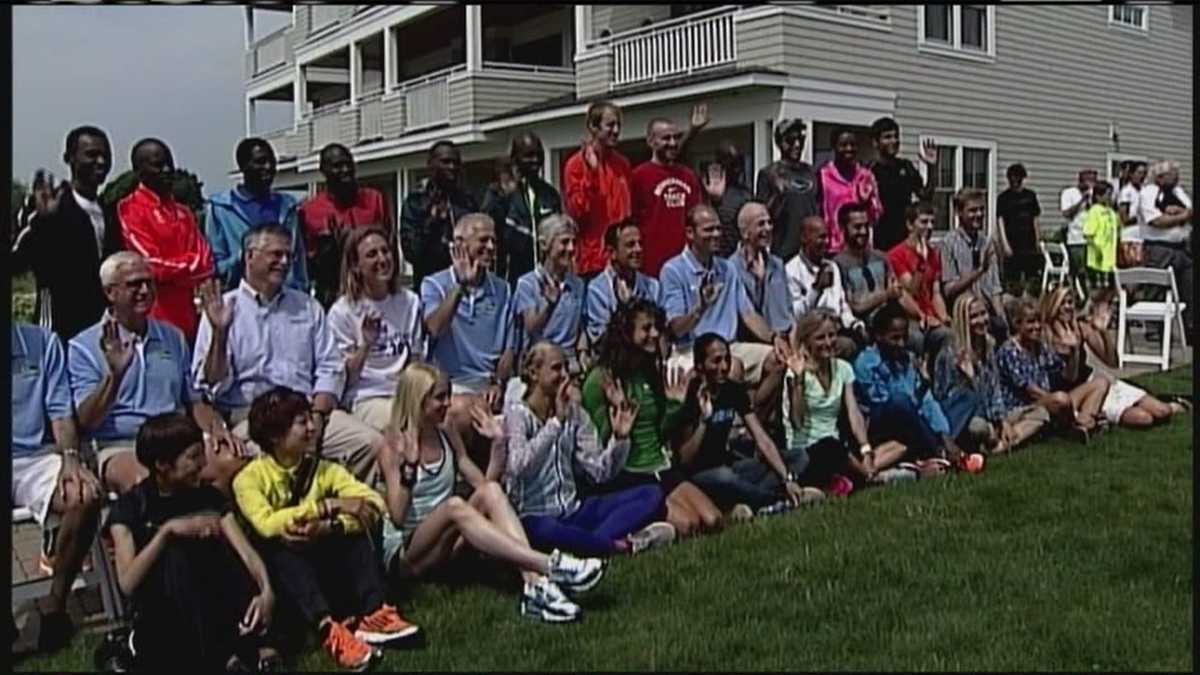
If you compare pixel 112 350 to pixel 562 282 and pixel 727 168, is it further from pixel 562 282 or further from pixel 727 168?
pixel 727 168

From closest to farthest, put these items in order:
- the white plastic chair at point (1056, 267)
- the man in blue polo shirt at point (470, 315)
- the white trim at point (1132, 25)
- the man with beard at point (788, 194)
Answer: the man in blue polo shirt at point (470, 315), the man with beard at point (788, 194), the white plastic chair at point (1056, 267), the white trim at point (1132, 25)

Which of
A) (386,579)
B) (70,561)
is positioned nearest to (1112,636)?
(386,579)

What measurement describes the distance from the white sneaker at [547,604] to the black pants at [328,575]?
1.69ft

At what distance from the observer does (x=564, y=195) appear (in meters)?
7.70

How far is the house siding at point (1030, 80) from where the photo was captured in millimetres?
16484

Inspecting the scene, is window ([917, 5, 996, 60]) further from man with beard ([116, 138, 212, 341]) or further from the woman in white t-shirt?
man with beard ([116, 138, 212, 341])

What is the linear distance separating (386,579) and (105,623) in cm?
95

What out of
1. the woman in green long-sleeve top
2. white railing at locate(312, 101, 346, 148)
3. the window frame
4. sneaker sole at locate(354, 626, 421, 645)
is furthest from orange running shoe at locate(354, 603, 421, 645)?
white railing at locate(312, 101, 346, 148)

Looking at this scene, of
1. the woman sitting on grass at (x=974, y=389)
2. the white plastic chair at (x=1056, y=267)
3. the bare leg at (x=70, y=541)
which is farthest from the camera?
the white plastic chair at (x=1056, y=267)

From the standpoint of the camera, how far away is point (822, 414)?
6684mm

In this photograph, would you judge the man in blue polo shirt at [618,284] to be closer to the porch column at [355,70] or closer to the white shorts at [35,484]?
the white shorts at [35,484]

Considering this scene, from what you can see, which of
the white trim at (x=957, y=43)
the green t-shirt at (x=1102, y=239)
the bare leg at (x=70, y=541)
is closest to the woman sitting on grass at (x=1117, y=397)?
the green t-shirt at (x=1102, y=239)

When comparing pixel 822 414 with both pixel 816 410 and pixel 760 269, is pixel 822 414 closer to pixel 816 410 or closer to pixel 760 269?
pixel 816 410

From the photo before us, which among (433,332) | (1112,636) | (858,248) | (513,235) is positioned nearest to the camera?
(1112,636)
